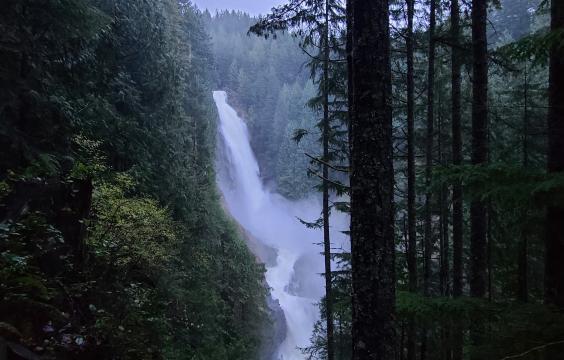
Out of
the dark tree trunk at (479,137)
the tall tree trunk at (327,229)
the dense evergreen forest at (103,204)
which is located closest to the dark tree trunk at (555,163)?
the dark tree trunk at (479,137)

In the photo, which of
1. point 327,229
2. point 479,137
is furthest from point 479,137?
point 327,229

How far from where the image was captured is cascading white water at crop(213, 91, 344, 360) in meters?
45.4

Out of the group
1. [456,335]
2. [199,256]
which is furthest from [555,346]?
[199,256]

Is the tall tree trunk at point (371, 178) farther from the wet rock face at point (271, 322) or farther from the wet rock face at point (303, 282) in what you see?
the wet rock face at point (303, 282)

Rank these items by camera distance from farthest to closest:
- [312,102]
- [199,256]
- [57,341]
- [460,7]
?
[199,256] → [312,102] → [460,7] → [57,341]

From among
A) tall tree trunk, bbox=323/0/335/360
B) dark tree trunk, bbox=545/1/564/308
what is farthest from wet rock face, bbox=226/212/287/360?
dark tree trunk, bbox=545/1/564/308

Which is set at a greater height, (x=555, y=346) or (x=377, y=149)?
(x=377, y=149)

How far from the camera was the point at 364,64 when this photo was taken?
365 cm

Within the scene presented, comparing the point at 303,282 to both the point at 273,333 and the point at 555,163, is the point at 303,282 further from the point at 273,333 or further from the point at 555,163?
the point at 555,163

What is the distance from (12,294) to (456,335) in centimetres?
569

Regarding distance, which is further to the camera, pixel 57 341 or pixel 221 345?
pixel 221 345

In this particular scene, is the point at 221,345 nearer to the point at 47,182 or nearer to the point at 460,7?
the point at 47,182

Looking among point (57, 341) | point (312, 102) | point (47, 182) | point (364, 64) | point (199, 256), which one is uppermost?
point (312, 102)

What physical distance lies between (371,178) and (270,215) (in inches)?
2097
